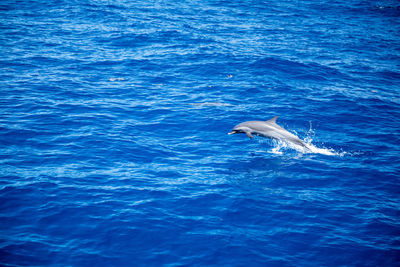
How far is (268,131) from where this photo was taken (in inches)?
606

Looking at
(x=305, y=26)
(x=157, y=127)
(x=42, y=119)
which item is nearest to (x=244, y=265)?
(x=157, y=127)

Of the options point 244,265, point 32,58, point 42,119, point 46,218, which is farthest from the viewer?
point 32,58

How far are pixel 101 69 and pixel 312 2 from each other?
3031 cm

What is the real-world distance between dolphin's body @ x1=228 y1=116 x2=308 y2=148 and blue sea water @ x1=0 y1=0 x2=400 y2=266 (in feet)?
3.10

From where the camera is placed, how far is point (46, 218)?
1142cm

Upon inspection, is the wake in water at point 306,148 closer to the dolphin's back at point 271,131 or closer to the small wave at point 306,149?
the small wave at point 306,149

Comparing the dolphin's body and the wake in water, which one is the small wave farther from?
the dolphin's body

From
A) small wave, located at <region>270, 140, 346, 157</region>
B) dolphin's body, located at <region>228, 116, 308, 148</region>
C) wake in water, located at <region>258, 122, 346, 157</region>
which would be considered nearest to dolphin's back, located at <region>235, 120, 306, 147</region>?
dolphin's body, located at <region>228, 116, 308, 148</region>

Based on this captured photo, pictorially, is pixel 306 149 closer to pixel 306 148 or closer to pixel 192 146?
pixel 306 148

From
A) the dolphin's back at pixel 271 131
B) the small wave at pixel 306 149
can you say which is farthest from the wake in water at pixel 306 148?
the dolphin's back at pixel 271 131

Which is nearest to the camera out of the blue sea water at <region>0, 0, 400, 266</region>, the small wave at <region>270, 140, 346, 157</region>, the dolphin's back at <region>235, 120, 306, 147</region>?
the blue sea water at <region>0, 0, 400, 266</region>

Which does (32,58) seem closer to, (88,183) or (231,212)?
(88,183)

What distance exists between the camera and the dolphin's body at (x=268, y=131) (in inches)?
600

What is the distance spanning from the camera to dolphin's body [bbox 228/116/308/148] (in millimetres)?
15250
